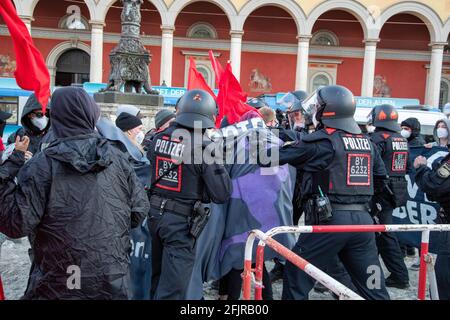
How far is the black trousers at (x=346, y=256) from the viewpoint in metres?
3.43

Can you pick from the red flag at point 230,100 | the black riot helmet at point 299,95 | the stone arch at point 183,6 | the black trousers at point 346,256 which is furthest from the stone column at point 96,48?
the black trousers at point 346,256

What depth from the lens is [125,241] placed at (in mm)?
2590

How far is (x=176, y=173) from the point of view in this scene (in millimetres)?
3596

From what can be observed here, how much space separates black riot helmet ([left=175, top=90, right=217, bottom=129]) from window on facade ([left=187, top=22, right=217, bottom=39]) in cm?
2360

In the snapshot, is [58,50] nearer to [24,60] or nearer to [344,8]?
[344,8]

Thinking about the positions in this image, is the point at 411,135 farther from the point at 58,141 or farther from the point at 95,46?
the point at 95,46

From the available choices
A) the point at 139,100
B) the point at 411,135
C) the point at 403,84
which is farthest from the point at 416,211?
the point at 403,84

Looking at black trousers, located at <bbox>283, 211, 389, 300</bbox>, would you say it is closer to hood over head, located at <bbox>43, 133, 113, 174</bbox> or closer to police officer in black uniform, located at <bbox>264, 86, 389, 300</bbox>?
police officer in black uniform, located at <bbox>264, 86, 389, 300</bbox>

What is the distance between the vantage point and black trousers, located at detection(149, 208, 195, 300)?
11.4 feet

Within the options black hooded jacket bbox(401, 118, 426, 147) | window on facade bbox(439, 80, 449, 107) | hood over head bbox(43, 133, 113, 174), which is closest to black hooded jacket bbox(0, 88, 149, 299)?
hood over head bbox(43, 133, 113, 174)

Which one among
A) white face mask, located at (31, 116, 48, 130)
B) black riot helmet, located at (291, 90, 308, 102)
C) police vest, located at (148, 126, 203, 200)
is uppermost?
black riot helmet, located at (291, 90, 308, 102)

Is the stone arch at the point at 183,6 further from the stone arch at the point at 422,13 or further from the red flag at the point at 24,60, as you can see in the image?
the red flag at the point at 24,60

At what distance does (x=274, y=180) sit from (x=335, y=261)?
925 mm

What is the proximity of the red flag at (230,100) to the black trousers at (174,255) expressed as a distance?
83.7 inches
